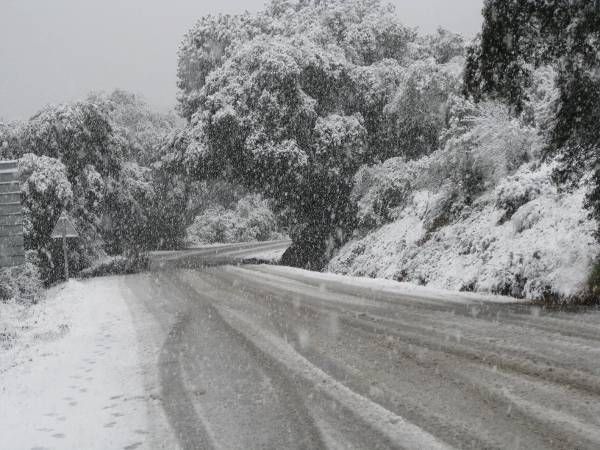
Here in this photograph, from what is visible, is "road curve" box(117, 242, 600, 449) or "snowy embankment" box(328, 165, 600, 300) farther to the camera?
"snowy embankment" box(328, 165, 600, 300)

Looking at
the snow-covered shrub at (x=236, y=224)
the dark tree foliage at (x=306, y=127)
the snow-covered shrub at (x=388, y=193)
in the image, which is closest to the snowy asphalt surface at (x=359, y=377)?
the snow-covered shrub at (x=388, y=193)

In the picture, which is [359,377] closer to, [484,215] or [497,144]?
[484,215]

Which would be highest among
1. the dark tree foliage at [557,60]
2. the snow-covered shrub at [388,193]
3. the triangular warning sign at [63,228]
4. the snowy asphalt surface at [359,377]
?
the dark tree foliage at [557,60]

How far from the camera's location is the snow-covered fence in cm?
1213

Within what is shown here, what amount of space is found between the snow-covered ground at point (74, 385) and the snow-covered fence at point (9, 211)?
1.81 m

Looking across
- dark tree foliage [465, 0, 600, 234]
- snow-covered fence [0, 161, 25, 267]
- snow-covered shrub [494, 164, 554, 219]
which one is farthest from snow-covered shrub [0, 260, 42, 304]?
dark tree foliage [465, 0, 600, 234]

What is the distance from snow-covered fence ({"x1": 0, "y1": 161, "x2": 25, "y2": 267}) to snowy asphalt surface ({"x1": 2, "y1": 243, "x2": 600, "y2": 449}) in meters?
3.41

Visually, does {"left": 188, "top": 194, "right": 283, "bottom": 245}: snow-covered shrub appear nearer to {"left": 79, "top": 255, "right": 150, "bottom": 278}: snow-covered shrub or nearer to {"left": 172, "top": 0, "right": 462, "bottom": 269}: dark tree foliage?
{"left": 79, "top": 255, "right": 150, "bottom": 278}: snow-covered shrub

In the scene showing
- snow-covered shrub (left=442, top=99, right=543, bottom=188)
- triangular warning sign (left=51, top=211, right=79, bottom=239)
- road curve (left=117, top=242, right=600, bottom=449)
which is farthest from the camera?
triangular warning sign (left=51, top=211, right=79, bottom=239)

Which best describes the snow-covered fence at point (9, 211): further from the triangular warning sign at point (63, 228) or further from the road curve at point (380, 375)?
the triangular warning sign at point (63, 228)

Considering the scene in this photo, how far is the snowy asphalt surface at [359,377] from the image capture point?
432cm

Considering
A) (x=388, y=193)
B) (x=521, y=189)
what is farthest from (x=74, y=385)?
(x=388, y=193)

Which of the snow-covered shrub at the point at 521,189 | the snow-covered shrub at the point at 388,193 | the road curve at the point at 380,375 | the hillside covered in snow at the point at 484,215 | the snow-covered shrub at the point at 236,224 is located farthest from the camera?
the snow-covered shrub at the point at 236,224

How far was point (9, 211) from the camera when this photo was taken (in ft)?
40.2
